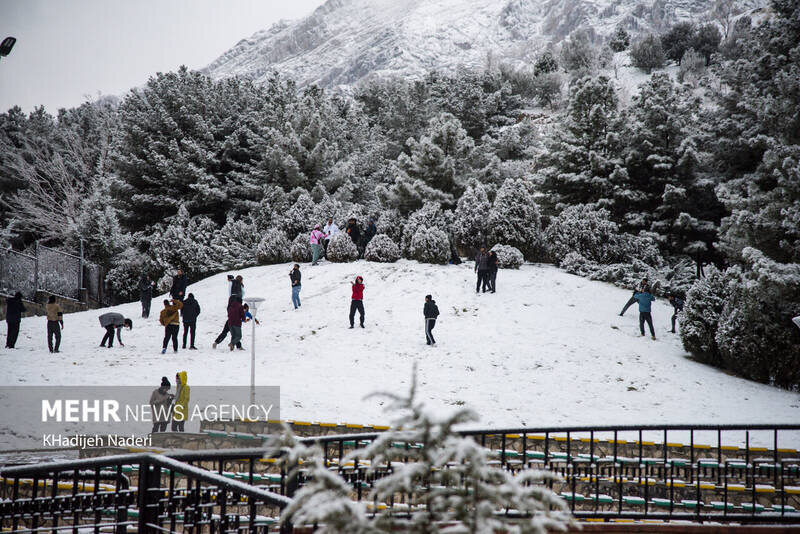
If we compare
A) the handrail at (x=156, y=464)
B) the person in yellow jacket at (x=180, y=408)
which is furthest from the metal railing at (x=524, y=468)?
the person in yellow jacket at (x=180, y=408)

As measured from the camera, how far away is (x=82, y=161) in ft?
152

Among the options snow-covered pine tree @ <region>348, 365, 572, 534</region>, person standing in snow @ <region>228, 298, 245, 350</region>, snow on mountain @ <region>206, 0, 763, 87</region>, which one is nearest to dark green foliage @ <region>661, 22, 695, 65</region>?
snow on mountain @ <region>206, 0, 763, 87</region>

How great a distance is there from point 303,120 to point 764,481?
30.8m

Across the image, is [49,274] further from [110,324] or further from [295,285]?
[295,285]

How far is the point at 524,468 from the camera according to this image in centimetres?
765

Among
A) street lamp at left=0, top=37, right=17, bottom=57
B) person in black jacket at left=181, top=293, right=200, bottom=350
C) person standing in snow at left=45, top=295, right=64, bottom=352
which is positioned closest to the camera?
street lamp at left=0, top=37, right=17, bottom=57

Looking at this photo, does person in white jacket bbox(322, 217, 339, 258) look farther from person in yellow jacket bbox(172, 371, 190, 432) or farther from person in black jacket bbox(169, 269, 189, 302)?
person in yellow jacket bbox(172, 371, 190, 432)

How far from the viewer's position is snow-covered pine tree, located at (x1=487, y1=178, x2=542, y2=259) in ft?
86.1

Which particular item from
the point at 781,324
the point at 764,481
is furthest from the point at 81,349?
the point at 781,324

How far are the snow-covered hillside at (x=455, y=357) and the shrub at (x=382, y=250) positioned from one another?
1898mm

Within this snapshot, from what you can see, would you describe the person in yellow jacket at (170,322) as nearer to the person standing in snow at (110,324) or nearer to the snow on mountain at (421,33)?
the person standing in snow at (110,324)

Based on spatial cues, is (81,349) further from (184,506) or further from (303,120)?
(303,120)

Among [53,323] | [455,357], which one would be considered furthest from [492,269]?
[53,323]

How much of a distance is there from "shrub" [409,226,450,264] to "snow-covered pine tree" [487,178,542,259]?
2180 mm
